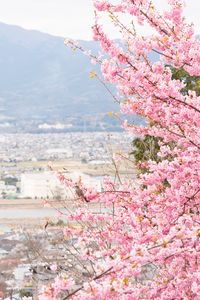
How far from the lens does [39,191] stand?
61.4 meters

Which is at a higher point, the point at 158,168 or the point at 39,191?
the point at 158,168

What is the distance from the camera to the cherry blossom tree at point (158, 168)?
344 centimetres

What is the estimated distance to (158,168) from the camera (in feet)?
13.3

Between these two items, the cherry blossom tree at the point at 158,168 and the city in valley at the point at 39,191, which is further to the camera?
the city in valley at the point at 39,191

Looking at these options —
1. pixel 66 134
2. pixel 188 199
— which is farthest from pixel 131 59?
pixel 66 134

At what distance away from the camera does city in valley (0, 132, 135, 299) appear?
22.0 ft

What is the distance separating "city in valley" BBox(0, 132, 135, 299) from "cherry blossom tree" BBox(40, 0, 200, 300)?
60cm

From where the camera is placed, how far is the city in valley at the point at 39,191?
6.71 m

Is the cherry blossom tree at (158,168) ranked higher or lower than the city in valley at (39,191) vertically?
higher

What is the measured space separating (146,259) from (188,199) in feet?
4.20

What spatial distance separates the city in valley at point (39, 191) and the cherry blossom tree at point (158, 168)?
23.6 inches

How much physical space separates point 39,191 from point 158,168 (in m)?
57.9

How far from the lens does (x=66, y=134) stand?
141125 millimetres

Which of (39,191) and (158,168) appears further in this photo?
(39,191)
